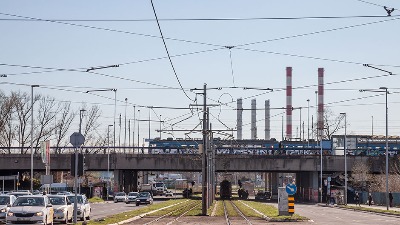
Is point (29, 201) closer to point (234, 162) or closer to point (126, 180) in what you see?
point (234, 162)

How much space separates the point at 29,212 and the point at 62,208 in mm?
6069

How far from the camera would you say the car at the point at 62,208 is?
41.2 meters

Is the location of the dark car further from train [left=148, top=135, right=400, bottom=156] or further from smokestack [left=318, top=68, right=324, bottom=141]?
smokestack [left=318, top=68, right=324, bottom=141]

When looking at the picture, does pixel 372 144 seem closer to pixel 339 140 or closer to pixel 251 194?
pixel 339 140

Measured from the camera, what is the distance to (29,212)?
35.4 m

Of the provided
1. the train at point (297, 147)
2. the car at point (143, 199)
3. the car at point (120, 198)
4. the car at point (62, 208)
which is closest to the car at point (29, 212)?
the car at point (62, 208)

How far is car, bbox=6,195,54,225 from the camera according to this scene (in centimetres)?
3544

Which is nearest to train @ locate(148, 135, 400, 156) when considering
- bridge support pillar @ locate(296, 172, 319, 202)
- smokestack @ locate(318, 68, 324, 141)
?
smokestack @ locate(318, 68, 324, 141)

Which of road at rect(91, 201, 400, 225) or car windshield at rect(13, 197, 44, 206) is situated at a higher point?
car windshield at rect(13, 197, 44, 206)

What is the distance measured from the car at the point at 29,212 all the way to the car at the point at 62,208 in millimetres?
3800

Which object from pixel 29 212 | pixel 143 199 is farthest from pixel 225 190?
pixel 29 212

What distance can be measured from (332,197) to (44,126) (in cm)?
3932

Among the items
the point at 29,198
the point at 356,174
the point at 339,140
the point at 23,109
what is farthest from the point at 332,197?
the point at 29,198

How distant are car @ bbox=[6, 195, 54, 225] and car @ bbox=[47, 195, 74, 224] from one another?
380 cm
